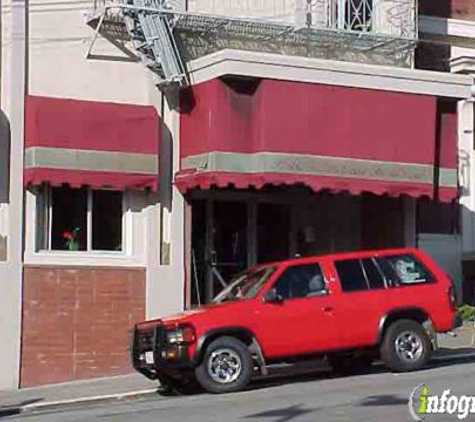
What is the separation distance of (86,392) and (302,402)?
4.82m

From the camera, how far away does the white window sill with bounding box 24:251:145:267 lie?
793 inches

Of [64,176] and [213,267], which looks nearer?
[64,176]

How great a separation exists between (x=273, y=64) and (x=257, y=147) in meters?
1.44

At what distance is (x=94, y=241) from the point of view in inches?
818

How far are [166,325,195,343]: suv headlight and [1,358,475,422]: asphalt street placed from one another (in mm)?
809

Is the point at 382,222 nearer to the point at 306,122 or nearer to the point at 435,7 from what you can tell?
the point at 306,122

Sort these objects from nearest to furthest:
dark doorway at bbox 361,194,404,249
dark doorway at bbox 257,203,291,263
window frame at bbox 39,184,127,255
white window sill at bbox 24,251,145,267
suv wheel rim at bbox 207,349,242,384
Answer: suv wheel rim at bbox 207,349,242,384
white window sill at bbox 24,251,145,267
window frame at bbox 39,184,127,255
dark doorway at bbox 257,203,291,263
dark doorway at bbox 361,194,404,249

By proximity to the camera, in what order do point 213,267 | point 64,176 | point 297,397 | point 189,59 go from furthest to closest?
point 213,267, point 189,59, point 64,176, point 297,397

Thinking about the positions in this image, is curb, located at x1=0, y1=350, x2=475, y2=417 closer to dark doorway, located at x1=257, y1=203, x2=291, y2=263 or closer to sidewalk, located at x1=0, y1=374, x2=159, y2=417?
sidewalk, located at x1=0, y1=374, x2=159, y2=417

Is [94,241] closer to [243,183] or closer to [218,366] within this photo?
[243,183]

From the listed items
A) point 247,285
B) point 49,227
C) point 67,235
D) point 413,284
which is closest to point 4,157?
point 49,227

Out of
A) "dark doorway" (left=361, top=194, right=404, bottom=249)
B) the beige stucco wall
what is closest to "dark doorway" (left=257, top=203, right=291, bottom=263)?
"dark doorway" (left=361, top=194, right=404, bottom=249)

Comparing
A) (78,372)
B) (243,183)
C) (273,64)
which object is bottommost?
(78,372)

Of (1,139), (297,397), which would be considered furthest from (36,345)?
(297,397)
